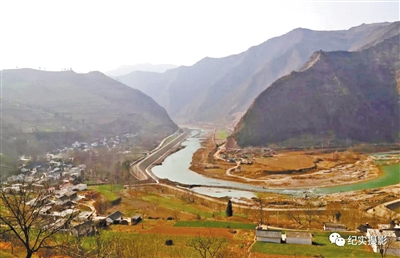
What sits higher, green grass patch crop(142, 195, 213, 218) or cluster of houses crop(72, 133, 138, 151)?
cluster of houses crop(72, 133, 138, 151)

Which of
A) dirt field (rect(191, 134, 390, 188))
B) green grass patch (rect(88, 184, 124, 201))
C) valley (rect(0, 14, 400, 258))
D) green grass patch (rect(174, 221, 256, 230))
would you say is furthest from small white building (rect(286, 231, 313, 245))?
dirt field (rect(191, 134, 390, 188))

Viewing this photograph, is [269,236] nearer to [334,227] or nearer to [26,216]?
[334,227]

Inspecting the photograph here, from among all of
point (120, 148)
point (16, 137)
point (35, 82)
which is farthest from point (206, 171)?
point (35, 82)

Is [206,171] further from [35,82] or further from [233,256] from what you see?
[35,82]

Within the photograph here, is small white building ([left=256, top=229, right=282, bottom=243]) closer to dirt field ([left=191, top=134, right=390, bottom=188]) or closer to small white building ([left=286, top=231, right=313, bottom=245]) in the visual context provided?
small white building ([left=286, top=231, right=313, bottom=245])

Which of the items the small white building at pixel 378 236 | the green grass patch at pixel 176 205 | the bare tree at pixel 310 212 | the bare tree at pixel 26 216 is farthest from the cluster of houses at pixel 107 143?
the small white building at pixel 378 236

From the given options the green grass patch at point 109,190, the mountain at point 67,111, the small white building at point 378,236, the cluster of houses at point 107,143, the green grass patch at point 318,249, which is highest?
the mountain at point 67,111

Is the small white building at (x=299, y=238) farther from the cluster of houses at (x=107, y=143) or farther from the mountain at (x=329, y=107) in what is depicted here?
the cluster of houses at (x=107, y=143)
